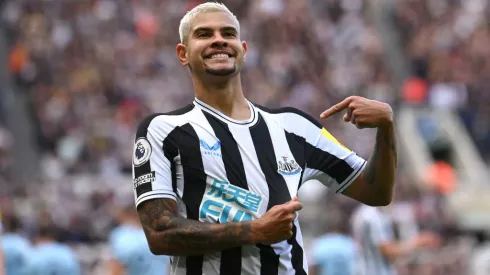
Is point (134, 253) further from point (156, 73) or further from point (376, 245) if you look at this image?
point (156, 73)

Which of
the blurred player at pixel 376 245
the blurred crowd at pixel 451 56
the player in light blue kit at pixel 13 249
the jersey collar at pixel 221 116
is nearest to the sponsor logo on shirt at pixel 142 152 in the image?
the jersey collar at pixel 221 116

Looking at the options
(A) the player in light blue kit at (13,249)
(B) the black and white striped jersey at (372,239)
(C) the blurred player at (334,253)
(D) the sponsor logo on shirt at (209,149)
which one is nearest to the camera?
(D) the sponsor logo on shirt at (209,149)

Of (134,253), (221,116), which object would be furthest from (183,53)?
(134,253)

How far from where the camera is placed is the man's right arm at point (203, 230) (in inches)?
185

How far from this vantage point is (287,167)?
519 cm

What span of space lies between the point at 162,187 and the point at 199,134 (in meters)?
0.32

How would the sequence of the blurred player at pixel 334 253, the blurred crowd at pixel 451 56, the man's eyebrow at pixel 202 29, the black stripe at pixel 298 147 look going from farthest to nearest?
1. the blurred crowd at pixel 451 56
2. the blurred player at pixel 334 253
3. the black stripe at pixel 298 147
4. the man's eyebrow at pixel 202 29

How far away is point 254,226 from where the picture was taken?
15.5ft

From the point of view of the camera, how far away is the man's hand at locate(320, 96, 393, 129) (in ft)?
16.4

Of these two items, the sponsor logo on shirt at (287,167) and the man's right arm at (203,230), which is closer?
the man's right arm at (203,230)

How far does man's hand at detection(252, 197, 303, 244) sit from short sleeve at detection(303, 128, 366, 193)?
0.71 meters

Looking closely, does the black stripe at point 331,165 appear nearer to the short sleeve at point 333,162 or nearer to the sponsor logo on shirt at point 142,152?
the short sleeve at point 333,162

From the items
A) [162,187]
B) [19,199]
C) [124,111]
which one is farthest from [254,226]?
[124,111]

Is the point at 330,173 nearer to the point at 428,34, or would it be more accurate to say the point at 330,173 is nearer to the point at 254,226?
the point at 254,226
